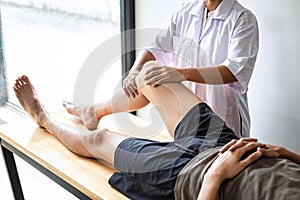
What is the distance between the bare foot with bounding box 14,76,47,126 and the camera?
2.17 meters

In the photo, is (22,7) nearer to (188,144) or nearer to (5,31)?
(5,31)

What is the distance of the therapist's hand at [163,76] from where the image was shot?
1.87 metres

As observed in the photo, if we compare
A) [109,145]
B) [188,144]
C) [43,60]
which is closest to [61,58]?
[43,60]

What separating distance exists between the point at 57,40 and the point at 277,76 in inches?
57.9

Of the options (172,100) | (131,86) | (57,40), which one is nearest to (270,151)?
(172,100)

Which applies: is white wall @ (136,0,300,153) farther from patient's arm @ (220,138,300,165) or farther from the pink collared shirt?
patient's arm @ (220,138,300,165)

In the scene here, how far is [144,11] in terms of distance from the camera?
281cm

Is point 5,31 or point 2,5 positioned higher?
point 2,5

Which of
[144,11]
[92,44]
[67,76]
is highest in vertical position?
[144,11]

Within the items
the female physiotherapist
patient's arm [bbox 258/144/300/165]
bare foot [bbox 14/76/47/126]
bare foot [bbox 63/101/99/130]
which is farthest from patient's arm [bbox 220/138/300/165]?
bare foot [bbox 14/76/47/126]

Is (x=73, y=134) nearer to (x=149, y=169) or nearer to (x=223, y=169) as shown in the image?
(x=149, y=169)

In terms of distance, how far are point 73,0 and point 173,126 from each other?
4.50 feet

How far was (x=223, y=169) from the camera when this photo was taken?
138 cm

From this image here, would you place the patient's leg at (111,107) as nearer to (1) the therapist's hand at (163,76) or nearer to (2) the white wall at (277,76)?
(1) the therapist's hand at (163,76)
